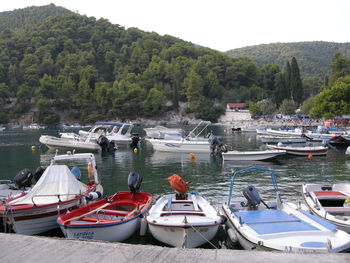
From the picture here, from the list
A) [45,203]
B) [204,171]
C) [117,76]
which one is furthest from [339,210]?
[117,76]

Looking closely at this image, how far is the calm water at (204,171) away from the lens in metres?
18.0

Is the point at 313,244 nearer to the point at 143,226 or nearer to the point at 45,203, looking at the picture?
the point at 143,226

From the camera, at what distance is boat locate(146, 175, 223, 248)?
29.9 ft

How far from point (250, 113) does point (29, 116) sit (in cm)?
7883

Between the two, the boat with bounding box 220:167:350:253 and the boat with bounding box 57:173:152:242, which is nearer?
the boat with bounding box 220:167:350:253

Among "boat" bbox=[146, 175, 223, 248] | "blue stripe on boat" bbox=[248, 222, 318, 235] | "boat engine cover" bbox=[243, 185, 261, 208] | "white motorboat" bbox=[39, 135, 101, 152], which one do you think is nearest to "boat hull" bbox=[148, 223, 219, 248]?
"boat" bbox=[146, 175, 223, 248]

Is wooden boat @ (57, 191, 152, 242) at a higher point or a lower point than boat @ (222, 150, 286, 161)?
higher

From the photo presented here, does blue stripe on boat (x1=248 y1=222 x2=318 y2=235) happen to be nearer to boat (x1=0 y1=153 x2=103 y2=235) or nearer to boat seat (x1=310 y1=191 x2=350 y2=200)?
boat seat (x1=310 y1=191 x2=350 y2=200)

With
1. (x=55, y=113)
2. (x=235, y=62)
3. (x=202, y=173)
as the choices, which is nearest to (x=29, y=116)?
(x=55, y=113)

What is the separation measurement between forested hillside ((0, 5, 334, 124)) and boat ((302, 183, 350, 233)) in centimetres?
9268

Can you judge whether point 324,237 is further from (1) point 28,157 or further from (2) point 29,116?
(2) point 29,116

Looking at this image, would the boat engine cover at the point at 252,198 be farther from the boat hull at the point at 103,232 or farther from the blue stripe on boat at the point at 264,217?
the boat hull at the point at 103,232

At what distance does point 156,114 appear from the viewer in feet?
405

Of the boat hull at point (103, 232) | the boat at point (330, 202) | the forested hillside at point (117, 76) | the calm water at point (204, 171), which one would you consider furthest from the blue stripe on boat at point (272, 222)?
the forested hillside at point (117, 76)
